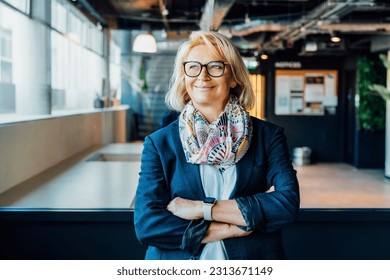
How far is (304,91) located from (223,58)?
9322mm

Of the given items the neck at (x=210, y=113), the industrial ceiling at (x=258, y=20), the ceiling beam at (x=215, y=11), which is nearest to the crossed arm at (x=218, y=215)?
the neck at (x=210, y=113)

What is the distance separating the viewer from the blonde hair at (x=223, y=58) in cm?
125

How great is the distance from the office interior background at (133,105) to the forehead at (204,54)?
24cm

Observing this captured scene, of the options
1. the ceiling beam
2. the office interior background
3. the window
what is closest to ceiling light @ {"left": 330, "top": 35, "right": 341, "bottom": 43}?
the office interior background

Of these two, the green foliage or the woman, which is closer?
the woman

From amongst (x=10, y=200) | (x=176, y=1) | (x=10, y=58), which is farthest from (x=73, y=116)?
(x=176, y=1)

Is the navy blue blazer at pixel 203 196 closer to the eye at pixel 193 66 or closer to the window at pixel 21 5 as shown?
the eye at pixel 193 66

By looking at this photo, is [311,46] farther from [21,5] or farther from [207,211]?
[207,211]

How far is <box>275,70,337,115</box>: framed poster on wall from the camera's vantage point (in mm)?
10258

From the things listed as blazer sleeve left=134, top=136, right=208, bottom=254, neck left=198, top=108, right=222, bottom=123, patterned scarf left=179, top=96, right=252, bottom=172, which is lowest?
blazer sleeve left=134, top=136, right=208, bottom=254

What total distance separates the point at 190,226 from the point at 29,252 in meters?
1.61

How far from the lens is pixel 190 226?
1236 mm

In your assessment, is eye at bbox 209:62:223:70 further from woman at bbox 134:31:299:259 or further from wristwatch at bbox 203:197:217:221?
wristwatch at bbox 203:197:217:221

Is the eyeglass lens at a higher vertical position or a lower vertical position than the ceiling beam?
lower
